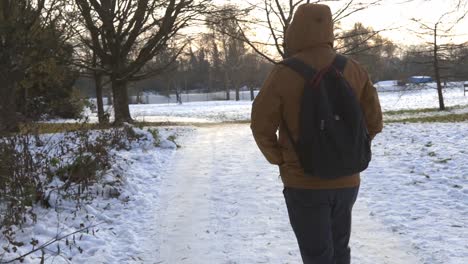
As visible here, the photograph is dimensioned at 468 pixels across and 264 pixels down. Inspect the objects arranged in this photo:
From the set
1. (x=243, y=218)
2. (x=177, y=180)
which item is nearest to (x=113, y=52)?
(x=177, y=180)

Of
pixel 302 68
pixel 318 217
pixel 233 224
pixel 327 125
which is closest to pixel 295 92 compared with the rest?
pixel 302 68

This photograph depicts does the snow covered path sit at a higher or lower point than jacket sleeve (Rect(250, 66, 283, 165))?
lower

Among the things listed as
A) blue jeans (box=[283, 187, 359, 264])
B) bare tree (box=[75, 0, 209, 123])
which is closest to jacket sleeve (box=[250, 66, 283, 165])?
blue jeans (box=[283, 187, 359, 264])

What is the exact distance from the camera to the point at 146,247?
16.2 ft

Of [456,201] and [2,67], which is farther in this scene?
[2,67]

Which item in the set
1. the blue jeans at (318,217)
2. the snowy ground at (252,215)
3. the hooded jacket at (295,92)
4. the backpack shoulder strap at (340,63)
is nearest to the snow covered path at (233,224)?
the snowy ground at (252,215)

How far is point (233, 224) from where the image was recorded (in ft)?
18.4

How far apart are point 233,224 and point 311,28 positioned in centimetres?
340

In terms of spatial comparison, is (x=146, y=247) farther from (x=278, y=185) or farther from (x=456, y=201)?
(x=456, y=201)

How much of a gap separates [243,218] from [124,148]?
213 inches

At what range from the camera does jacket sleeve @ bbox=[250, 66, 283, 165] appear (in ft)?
8.70

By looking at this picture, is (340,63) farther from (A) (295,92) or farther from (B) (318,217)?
(B) (318,217)

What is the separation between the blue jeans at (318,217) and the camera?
8.81 feet

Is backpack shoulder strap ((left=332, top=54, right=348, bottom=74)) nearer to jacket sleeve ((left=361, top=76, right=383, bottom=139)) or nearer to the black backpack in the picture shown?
the black backpack
